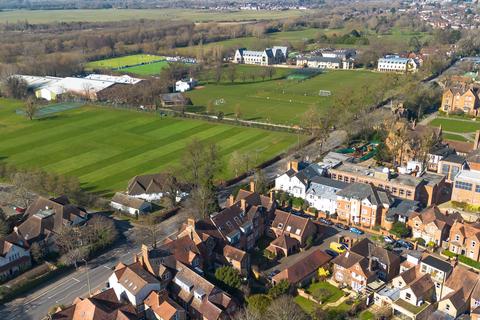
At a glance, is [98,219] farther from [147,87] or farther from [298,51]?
[298,51]

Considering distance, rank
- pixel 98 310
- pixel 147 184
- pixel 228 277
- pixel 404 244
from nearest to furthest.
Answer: pixel 98 310, pixel 228 277, pixel 404 244, pixel 147 184

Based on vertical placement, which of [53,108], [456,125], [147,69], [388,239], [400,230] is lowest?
[456,125]

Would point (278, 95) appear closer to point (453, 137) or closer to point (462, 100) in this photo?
point (462, 100)

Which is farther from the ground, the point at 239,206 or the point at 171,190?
the point at 239,206

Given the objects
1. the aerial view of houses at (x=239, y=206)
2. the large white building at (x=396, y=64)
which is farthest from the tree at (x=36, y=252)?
the large white building at (x=396, y=64)

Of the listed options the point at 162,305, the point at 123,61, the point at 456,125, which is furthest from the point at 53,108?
the point at 456,125

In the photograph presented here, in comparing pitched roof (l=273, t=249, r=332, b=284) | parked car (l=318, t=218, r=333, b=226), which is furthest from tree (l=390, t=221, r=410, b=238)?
pitched roof (l=273, t=249, r=332, b=284)
